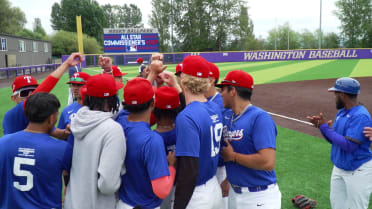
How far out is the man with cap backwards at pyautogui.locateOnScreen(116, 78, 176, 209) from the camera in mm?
2203

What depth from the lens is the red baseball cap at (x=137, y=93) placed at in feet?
7.70

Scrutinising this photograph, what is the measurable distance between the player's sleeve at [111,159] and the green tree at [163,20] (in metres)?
64.8

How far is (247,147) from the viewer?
2.76 m

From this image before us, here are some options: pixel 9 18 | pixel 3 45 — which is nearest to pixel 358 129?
pixel 3 45

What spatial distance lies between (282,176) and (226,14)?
62927 mm

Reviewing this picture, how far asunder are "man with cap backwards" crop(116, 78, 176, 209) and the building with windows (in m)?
38.5

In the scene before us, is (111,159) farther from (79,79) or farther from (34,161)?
(79,79)

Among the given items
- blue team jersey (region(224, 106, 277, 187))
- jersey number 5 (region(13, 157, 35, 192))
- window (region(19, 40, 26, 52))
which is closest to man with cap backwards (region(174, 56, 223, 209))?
blue team jersey (region(224, 106, 277, 187))

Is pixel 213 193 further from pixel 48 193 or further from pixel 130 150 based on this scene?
pixel 48 193

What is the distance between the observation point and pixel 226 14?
64500 mm

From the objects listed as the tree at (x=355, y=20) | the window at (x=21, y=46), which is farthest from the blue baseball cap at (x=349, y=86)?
the tree at (x=355, y=20)

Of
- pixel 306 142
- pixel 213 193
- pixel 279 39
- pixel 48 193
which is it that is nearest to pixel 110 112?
pixel 48 193

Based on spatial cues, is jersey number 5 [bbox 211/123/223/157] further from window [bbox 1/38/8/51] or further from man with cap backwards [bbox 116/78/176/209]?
window [bbox 1/38/8/51]

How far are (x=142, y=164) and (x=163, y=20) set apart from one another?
67.1m
